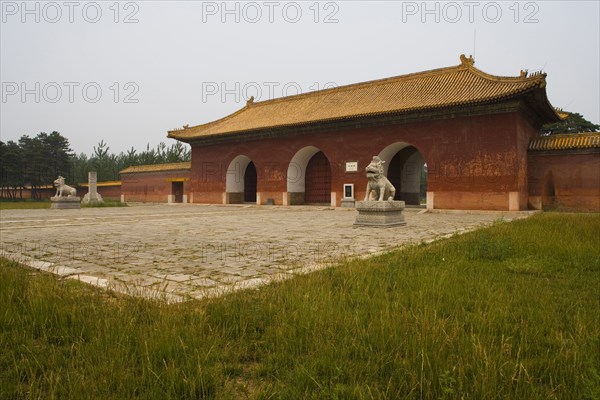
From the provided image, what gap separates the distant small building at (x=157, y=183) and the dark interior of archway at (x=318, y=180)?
10.1m

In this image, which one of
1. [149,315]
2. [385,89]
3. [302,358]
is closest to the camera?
[302,358]

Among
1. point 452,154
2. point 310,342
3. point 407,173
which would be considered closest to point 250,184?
point 407,173

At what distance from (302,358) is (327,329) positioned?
31 cm

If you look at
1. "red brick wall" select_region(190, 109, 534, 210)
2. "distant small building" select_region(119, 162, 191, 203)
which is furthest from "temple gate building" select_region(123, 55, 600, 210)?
"distant small building" select_region(119, 162, 191, 203)

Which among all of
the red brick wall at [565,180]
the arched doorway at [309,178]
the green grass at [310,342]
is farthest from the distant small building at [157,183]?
the green grass at [310,342]

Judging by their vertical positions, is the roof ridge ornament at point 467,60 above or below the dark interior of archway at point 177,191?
above

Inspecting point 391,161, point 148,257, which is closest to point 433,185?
point 391,161

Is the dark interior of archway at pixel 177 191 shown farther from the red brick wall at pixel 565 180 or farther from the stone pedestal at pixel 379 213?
the red brick wall at pixel 565 180

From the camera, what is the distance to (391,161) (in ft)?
70.7

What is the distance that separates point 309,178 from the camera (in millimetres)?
23469

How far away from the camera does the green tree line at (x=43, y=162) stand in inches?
1433

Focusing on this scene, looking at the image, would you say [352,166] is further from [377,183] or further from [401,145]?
[377,183]

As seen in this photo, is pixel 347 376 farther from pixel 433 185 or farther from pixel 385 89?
pixel 385 89

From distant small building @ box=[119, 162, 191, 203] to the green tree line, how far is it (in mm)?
11293
